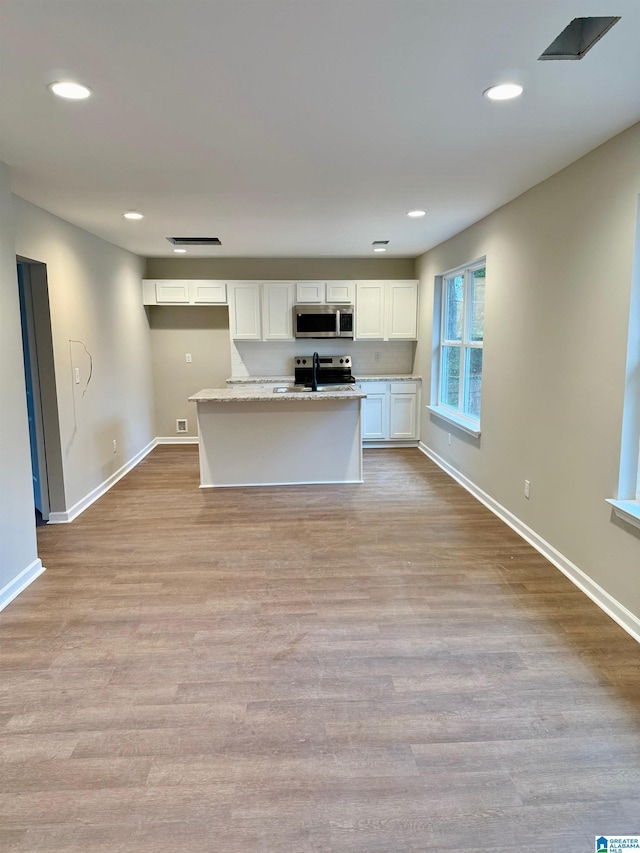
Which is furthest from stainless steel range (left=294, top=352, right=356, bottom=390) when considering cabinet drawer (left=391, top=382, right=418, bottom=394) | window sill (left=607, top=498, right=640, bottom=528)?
window sill (left=607, top=498, right=640, bottom=528)

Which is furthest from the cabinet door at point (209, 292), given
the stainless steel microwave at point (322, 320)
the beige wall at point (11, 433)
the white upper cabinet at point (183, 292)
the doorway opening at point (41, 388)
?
the beige wall at point (11, 433)

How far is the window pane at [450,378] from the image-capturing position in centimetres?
559

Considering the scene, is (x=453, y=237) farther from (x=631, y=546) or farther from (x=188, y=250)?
(x=631, y=546)

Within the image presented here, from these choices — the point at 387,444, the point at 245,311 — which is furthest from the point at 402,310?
the point at 245,311

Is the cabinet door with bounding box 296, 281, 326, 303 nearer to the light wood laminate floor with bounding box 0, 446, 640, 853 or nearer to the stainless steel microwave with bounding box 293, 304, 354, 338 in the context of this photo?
the stainless steel microwave with bounding box 293, 304, 354, 338

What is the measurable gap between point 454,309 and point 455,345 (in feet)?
1.57

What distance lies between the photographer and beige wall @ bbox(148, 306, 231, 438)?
6.67 m

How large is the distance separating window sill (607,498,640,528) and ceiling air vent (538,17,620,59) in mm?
1965

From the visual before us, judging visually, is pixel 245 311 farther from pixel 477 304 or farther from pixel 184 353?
pixel 477 304

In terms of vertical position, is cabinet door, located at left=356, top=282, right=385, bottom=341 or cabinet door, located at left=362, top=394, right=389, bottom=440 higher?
cabinet door, located at left=356, top=282, right=385, bottom=341

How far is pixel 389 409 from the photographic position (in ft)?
21.3

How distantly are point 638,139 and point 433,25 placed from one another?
4.54ft

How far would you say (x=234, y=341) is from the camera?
21.4 ft

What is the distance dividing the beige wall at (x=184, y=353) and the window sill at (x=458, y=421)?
2818mm
